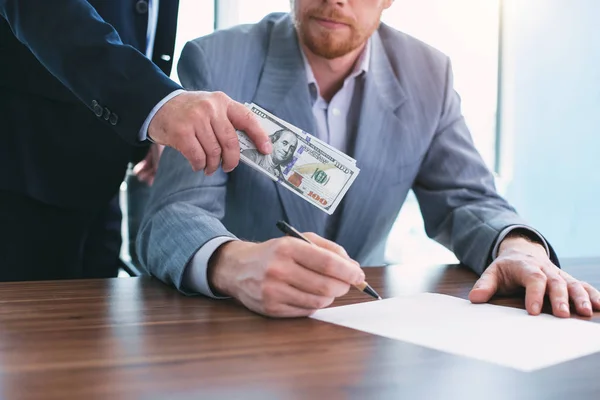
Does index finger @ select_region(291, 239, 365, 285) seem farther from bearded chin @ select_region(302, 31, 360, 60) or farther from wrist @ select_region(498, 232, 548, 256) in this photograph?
bearded chin @ select_region(302, 31, 360, 60)

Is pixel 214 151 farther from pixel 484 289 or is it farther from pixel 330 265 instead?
pixel 484 289

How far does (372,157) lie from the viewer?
6.26ft

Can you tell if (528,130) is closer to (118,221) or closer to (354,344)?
(118,221)

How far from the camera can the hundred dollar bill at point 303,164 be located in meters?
1.35

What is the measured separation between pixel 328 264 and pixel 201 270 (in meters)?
0.28

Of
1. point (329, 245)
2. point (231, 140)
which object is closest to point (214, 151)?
point (231, 140)

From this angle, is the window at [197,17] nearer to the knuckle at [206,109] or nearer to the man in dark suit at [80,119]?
the man in dark suit at [80,119]

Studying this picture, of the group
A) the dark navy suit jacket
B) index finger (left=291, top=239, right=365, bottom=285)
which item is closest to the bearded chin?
the dark navy suit jacket

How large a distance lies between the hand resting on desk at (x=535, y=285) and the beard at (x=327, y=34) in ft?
2.32

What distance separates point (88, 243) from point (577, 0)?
2.52m

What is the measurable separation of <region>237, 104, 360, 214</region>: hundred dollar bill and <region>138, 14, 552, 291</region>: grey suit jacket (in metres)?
0.30

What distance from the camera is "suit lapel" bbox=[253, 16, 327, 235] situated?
182cm

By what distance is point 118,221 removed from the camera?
2.14 m

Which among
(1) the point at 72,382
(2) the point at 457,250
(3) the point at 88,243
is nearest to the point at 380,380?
(1) the point at 72,382
